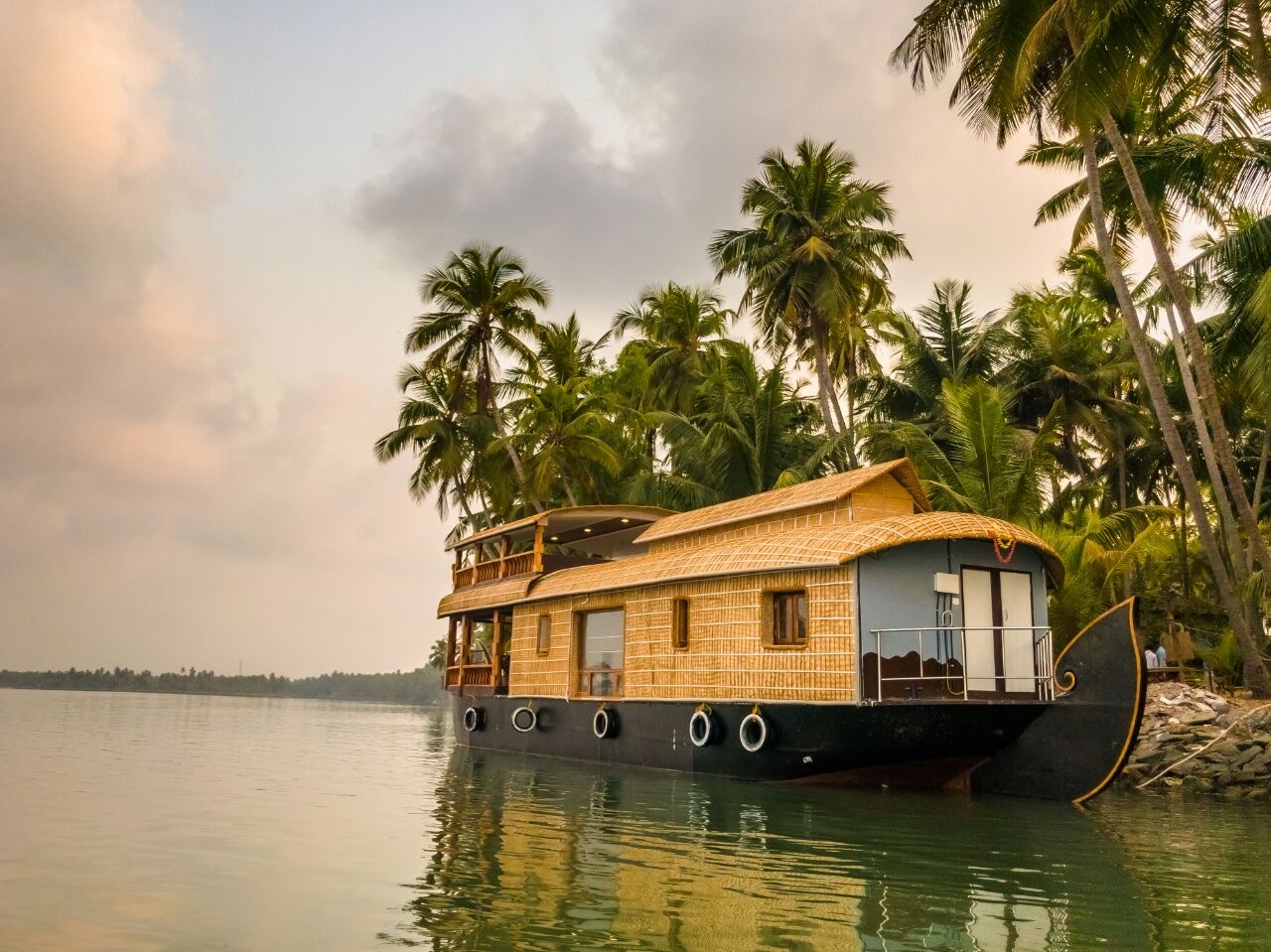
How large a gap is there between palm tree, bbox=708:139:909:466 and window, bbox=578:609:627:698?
10.3 meters

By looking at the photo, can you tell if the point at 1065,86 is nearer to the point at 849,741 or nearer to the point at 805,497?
the point at 805,497

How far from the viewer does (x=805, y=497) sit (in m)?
12.9

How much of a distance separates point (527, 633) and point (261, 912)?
36.8 feet

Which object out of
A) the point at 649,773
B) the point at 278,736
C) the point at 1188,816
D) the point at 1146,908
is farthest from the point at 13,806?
the point at 278,736

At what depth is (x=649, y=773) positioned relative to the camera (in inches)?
530

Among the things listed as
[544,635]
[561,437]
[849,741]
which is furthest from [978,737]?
[561,437]

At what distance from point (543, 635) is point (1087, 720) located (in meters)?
8.46

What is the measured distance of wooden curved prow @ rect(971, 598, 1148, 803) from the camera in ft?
33.1

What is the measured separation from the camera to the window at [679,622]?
42.7ft

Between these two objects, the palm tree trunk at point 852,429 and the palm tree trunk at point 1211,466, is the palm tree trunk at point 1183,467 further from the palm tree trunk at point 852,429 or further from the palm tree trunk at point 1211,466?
the palm tree trunk at point 852,429

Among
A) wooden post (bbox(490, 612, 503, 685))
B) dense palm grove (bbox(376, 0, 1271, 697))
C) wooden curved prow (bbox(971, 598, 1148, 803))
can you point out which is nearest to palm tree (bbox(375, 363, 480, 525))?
dense palm grove (bbox(376, 0, 1271, 697))

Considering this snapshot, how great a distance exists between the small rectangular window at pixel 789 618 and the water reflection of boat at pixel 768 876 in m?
1.66

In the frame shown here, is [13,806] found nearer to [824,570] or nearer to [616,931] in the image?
[616,931]

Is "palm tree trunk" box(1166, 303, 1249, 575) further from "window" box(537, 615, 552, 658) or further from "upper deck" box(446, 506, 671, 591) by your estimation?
"window" box(537, 615, 552, 658)
